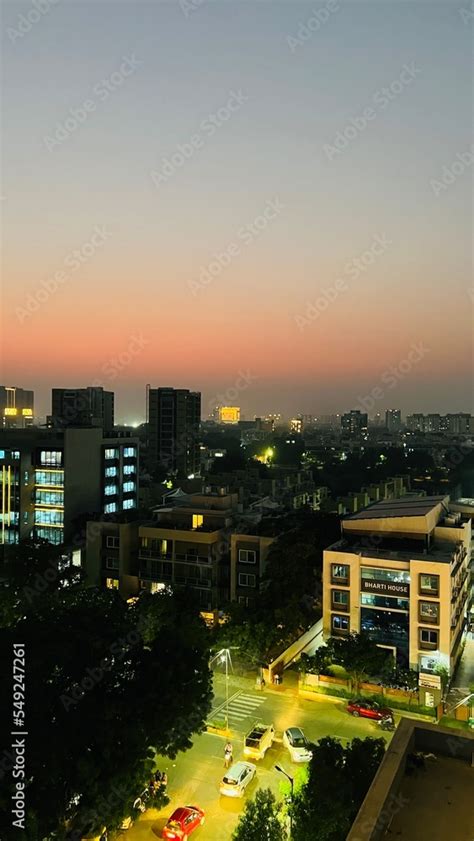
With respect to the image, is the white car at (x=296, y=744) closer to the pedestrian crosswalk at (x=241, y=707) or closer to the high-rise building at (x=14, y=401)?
the pedestrian crosswalk at (x=241, y=707)

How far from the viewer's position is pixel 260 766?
15.8 m

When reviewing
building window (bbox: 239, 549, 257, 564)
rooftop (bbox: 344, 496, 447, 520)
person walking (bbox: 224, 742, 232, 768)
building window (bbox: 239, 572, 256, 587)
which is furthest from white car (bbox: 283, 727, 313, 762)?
rooftop (bbox: 344, 496, 447, 520)

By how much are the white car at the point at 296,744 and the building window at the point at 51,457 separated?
1063 inches

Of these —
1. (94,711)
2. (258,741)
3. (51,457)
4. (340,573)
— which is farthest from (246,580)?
(51,457)

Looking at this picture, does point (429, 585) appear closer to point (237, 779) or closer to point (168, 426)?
point (237, 779)

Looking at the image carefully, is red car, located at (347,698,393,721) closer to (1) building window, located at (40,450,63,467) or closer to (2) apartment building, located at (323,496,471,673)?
(2) apartment building, located at (323,496,471,673)

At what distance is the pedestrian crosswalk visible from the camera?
18688mm

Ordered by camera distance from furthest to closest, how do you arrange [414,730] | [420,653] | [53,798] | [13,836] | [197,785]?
[420,653], [197,785], [53,798], [13,836], [414,730]

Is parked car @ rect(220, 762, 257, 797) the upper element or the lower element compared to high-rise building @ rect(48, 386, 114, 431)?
lower

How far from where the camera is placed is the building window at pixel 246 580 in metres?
25.9

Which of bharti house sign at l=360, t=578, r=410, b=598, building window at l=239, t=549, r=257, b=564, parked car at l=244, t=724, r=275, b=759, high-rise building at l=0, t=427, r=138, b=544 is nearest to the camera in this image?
parked car at l=244, t=724, r=275, b=759

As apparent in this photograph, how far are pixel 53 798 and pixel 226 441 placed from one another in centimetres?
12027

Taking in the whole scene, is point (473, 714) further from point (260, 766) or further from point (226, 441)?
point (226, 441)

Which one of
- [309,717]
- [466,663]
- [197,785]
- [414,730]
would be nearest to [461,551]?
[466,663]
